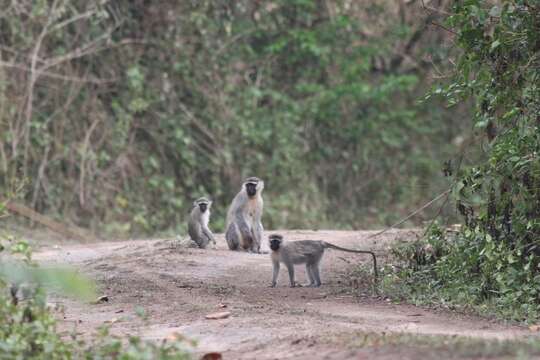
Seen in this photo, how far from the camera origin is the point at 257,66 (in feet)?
76.2

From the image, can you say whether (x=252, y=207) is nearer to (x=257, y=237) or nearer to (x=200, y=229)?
(x=257, y=237)

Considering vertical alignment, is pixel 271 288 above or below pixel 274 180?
below

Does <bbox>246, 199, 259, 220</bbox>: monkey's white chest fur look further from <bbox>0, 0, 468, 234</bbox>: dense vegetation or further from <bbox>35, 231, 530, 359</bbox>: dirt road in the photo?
<bbox>0, 0, 468, 234</bbox>: dense vegetation

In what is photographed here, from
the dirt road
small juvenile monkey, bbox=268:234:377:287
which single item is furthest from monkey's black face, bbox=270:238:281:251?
the dirt road

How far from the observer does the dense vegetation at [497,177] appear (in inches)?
384

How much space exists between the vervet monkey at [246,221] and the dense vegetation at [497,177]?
12.8ft

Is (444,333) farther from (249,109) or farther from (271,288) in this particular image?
(249,109)

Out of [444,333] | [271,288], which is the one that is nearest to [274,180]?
[271,288]

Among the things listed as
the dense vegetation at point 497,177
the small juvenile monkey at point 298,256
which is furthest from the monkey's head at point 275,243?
the dense vegetation at point 497,177

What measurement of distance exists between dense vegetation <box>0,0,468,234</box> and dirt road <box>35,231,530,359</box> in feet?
19.0

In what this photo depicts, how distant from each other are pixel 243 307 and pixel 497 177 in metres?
2.84

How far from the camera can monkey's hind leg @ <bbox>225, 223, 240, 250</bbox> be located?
14328 mm

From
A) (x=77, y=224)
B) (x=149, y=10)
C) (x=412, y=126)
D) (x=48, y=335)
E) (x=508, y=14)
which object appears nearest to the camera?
(x=48, y=335)

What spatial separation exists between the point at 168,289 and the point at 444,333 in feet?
12.2
